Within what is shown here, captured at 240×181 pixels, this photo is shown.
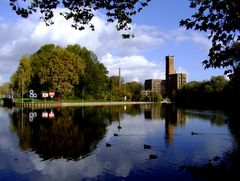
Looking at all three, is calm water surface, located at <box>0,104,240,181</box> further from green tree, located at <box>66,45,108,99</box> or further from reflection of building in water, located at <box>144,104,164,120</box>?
green tree, located at <box>66,45,108,99</box>

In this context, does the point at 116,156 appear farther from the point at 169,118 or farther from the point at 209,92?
the point at 209,92

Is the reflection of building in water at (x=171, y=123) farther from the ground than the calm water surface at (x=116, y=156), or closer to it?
farther from the ground

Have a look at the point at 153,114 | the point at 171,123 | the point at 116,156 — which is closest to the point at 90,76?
the point at 153,114

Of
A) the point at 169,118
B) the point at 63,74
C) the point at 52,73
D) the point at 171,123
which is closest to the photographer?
the point at 171,123

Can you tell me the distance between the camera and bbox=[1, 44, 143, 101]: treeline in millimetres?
81375

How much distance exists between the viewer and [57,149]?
65.9 feet

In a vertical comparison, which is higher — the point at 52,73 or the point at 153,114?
the point at 52,73

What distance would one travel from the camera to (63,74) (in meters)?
81.6

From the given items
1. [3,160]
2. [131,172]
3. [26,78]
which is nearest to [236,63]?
[131,172]

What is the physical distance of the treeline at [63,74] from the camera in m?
81.4

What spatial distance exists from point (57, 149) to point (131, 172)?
7.14 metres

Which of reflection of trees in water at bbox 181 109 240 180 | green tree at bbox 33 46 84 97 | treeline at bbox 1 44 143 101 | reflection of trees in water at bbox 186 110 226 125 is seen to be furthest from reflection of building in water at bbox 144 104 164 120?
reflection of trees in water at bbox 181 109 240 180

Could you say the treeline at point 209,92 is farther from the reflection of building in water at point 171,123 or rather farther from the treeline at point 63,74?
the reflection of building in water at point 171,123

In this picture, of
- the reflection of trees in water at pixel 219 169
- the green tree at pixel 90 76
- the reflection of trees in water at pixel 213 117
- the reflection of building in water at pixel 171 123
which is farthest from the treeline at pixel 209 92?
the reflection of trees in water at pixel 219 169
